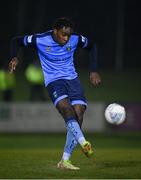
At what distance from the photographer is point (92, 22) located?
152 ft

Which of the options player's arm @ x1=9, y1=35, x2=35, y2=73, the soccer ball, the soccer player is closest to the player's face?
the soccer player

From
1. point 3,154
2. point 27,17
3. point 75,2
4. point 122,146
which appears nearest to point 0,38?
point 27,17

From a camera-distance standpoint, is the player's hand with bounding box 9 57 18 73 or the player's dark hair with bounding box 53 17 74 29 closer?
the player's dark hair with bounding box 53 17 74 29

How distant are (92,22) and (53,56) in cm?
3465

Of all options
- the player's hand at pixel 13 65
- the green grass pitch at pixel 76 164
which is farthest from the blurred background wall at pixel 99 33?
the player's hand at pixel 13 65

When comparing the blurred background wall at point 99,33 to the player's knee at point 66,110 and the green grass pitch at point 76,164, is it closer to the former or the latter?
the green grass pitch at point 76,164

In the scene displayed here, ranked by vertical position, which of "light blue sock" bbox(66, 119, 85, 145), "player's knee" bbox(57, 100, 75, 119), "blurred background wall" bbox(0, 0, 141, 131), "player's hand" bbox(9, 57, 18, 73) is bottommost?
"blurred background wall" bbox(0, 0, 141, 131)

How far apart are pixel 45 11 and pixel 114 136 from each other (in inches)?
926

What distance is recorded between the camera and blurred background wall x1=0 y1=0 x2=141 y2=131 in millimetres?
40062

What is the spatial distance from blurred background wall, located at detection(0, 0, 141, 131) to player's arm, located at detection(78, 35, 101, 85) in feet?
81.8

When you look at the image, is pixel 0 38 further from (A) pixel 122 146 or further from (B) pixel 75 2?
(A) pixel 122 146

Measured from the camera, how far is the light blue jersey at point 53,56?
463 inches

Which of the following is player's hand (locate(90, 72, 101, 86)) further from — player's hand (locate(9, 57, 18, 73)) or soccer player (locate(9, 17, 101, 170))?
player's hand (locate(9, 57, 18, 73))

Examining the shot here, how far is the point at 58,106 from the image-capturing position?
1157 centimetres
